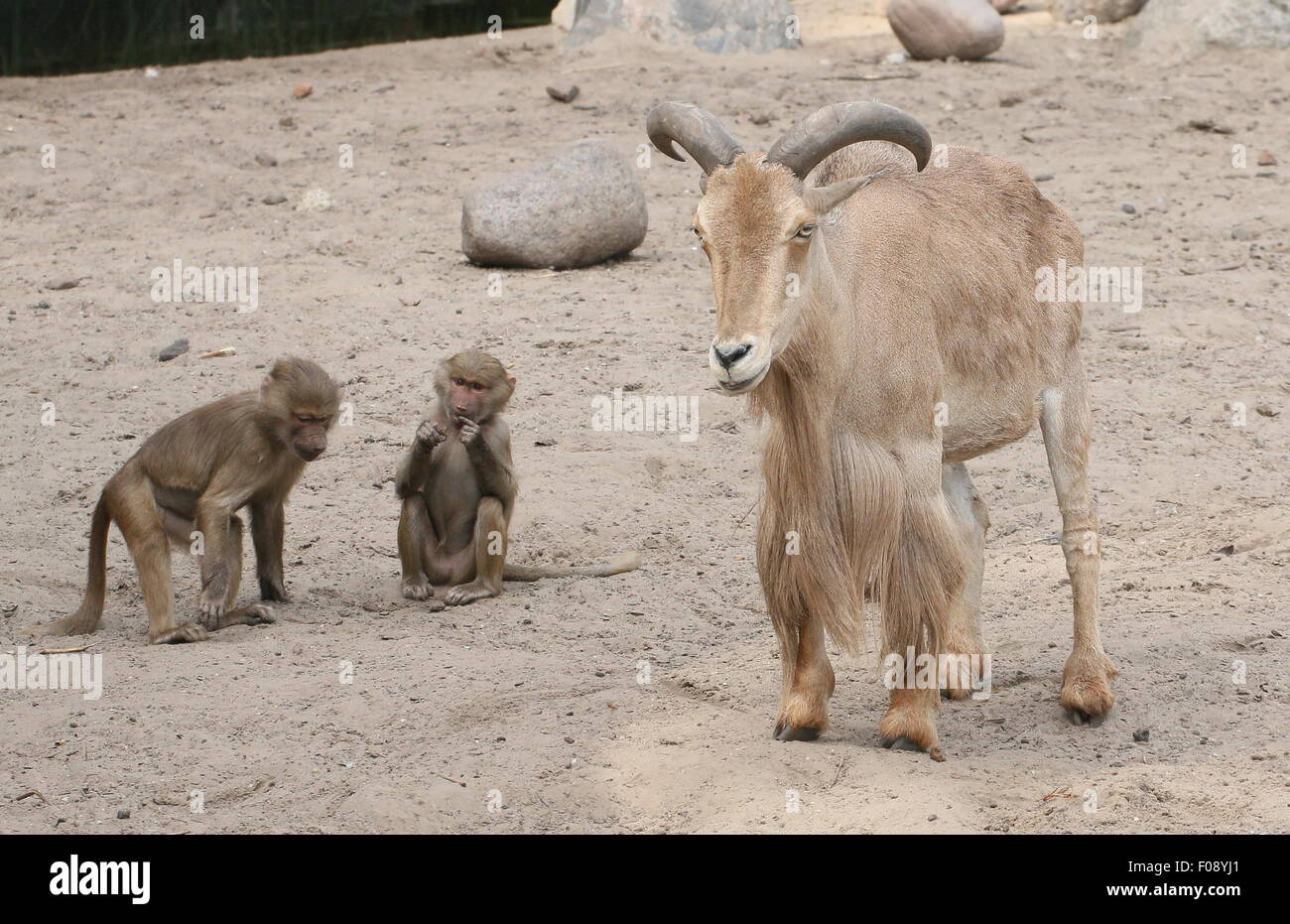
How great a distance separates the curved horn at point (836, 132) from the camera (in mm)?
5242

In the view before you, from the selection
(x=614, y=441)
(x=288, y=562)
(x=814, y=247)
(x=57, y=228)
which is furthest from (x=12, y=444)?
(x=814, y=247)

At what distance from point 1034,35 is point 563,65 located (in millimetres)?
5716

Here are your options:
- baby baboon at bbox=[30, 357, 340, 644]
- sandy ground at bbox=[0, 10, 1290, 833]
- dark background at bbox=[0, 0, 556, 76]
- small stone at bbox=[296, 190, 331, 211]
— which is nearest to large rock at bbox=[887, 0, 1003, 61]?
sandy ground at bbox=[0, 10, 1290, 833]

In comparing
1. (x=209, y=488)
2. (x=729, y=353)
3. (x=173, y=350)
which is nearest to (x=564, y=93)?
(x=173, y=350)

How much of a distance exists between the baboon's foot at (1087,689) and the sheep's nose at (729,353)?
95.1 inches

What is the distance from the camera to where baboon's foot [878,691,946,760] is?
596cm

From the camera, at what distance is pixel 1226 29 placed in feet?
58.3

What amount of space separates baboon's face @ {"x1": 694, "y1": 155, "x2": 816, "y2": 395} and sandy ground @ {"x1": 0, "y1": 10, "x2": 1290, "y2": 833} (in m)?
1.57

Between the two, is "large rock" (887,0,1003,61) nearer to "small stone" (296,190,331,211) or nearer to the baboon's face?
"small stone" (296,190,331,211)

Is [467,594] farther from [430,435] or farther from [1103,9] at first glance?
[1103,9]

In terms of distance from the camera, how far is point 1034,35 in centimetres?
1912

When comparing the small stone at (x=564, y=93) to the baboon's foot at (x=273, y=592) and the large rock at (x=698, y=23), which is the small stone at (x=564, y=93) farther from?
the baboon's foot at (x=273, y=592)

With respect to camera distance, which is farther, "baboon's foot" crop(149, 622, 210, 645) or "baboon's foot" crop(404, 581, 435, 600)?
"baboon's foot" crop(404, 581, 435, 600)

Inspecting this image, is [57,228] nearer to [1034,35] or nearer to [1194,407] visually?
[1194,407]
